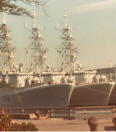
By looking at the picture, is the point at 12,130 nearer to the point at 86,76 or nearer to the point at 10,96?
the point at 10,96

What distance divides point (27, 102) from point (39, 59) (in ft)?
182

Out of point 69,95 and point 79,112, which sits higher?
point 69,95

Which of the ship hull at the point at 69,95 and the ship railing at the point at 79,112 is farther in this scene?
the ship hull at the point at 69,95

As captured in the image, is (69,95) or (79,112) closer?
(79,112)

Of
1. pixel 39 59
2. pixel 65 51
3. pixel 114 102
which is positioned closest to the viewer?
pixel 114 102

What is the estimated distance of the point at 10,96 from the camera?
147 ft

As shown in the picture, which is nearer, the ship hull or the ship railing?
Answer: the ship railing

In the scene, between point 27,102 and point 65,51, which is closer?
point 27,102

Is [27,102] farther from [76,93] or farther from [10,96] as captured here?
[76,93]

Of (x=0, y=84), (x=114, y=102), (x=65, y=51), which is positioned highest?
(x=65, y=51)

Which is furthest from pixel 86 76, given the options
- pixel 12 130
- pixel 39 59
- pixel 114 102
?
pixel 12 130

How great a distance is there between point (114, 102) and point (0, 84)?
32.9m

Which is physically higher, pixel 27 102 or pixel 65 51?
pixel 65 51

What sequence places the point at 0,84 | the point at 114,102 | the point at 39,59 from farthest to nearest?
the point at 39,59, the point at 114,102, the point at 0,84
